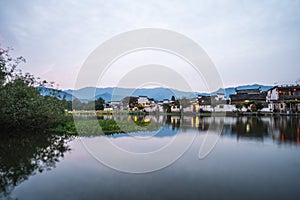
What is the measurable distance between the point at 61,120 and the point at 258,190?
1401 centimetres

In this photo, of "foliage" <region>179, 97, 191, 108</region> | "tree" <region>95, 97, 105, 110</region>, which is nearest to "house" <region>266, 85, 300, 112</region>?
"foliage" <region>179, 97, 191, 108</region>

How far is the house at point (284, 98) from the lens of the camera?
29708mm

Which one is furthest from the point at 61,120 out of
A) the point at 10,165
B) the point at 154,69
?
the point at 10,165

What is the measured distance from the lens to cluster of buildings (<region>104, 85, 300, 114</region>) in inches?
1182

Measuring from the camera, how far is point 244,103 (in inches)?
1270

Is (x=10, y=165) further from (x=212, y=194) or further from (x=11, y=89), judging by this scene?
(x=11, y=89)

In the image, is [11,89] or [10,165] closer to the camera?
[10,165]

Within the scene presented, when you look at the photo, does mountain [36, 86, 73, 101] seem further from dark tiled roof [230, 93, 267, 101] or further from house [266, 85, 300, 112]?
dark tiled roof [230, 93, 267, 101]

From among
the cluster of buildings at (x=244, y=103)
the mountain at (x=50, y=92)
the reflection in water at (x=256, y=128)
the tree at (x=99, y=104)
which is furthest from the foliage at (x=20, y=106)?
the tree at (x=99, y=104)

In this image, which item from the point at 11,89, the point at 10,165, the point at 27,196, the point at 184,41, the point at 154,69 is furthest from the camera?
the point at 154,69

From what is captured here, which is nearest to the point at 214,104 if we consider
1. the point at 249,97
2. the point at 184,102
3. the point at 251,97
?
the point at 184,102

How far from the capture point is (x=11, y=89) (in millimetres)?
10383

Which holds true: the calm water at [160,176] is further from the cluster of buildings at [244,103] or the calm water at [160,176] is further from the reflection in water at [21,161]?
the cluster of buildings at [244,103]

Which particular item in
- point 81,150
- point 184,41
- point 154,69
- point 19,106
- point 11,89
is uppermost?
point 184,41
